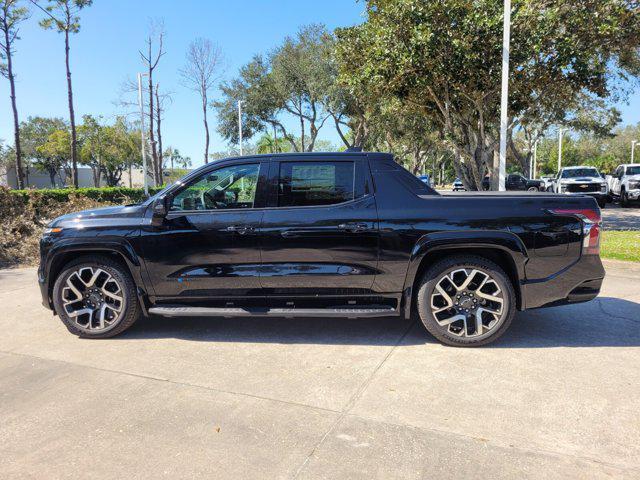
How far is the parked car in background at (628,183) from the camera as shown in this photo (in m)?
21.1

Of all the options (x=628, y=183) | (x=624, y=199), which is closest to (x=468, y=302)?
(x=628, y=183)

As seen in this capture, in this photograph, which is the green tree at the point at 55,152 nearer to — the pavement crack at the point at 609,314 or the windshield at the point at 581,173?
the windshield at the point at 581,173

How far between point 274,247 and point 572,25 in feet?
38.6

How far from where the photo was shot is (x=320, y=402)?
3.16 meters

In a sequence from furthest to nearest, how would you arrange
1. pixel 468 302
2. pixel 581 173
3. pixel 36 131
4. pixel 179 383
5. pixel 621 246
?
pixel 36 131
pixel 581 173
pixel 621 246
pixel 468 302
pixel 179 383

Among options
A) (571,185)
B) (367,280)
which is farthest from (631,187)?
(367,280)

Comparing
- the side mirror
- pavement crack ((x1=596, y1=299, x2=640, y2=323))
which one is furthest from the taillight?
the side mirror

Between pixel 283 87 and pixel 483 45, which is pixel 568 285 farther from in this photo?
Result: pixel 283 87

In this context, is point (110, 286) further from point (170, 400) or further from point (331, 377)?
point (331, 377)

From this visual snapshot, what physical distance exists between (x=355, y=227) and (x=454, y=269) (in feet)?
3.21

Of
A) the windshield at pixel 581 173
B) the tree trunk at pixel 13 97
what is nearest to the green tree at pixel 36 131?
the tree trunk at pixel 13 97

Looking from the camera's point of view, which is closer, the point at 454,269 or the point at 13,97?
the point at 454,269

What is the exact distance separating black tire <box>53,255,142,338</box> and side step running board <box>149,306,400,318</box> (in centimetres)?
28

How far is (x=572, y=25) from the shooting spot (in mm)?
11625
